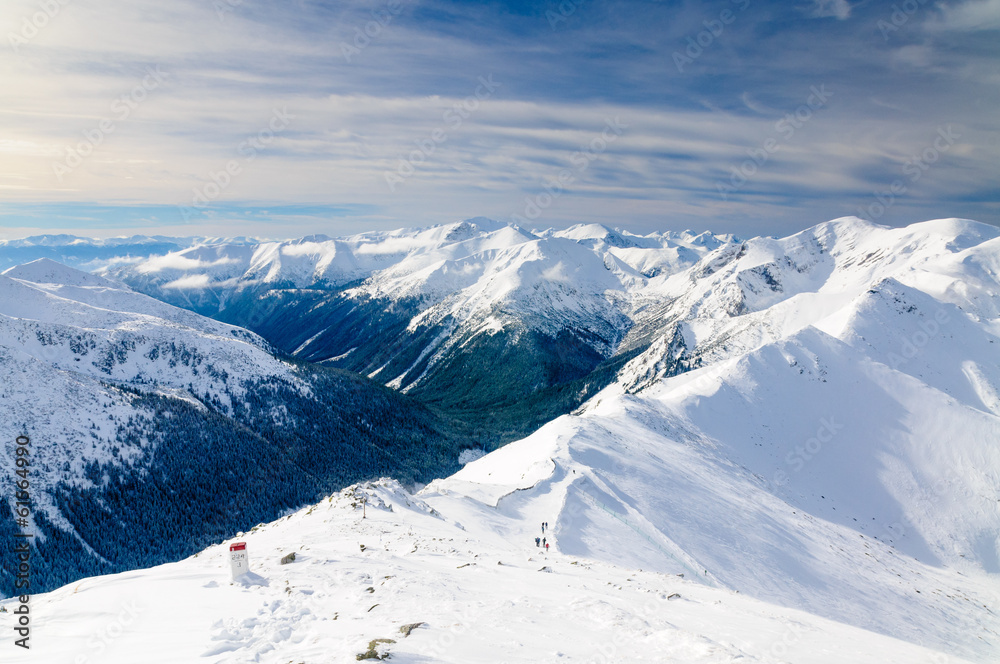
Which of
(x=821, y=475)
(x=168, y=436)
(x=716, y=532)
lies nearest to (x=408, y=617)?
(x=716, y=532)

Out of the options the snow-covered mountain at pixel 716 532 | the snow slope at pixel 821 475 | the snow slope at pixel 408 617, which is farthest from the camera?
the snow slope at pixel 821 475

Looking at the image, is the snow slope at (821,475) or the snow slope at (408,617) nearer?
the snow slope at (408,617)

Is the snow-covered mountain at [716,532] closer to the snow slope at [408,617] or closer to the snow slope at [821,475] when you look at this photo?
the snow slope at [408,617]

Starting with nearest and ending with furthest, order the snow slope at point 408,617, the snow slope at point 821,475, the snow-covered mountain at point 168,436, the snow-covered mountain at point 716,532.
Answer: the snow slope at point 408,617 → the snow-covered mountain at point 716,532 → the snow slope at point 821,475 → the snow-covered mountain at point 168,436

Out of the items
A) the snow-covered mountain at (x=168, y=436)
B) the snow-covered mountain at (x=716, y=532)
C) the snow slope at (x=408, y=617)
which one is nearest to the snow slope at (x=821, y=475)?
the snow-covered mountain at (x=716, y=532)

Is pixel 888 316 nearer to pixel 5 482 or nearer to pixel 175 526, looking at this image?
pixel 175 526

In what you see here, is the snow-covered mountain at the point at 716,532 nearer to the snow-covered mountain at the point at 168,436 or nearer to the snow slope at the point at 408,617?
the snow slope at the point at 408,617

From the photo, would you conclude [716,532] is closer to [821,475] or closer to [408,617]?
[408,617]

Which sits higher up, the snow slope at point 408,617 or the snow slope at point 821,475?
the snow slope at point 408,617
